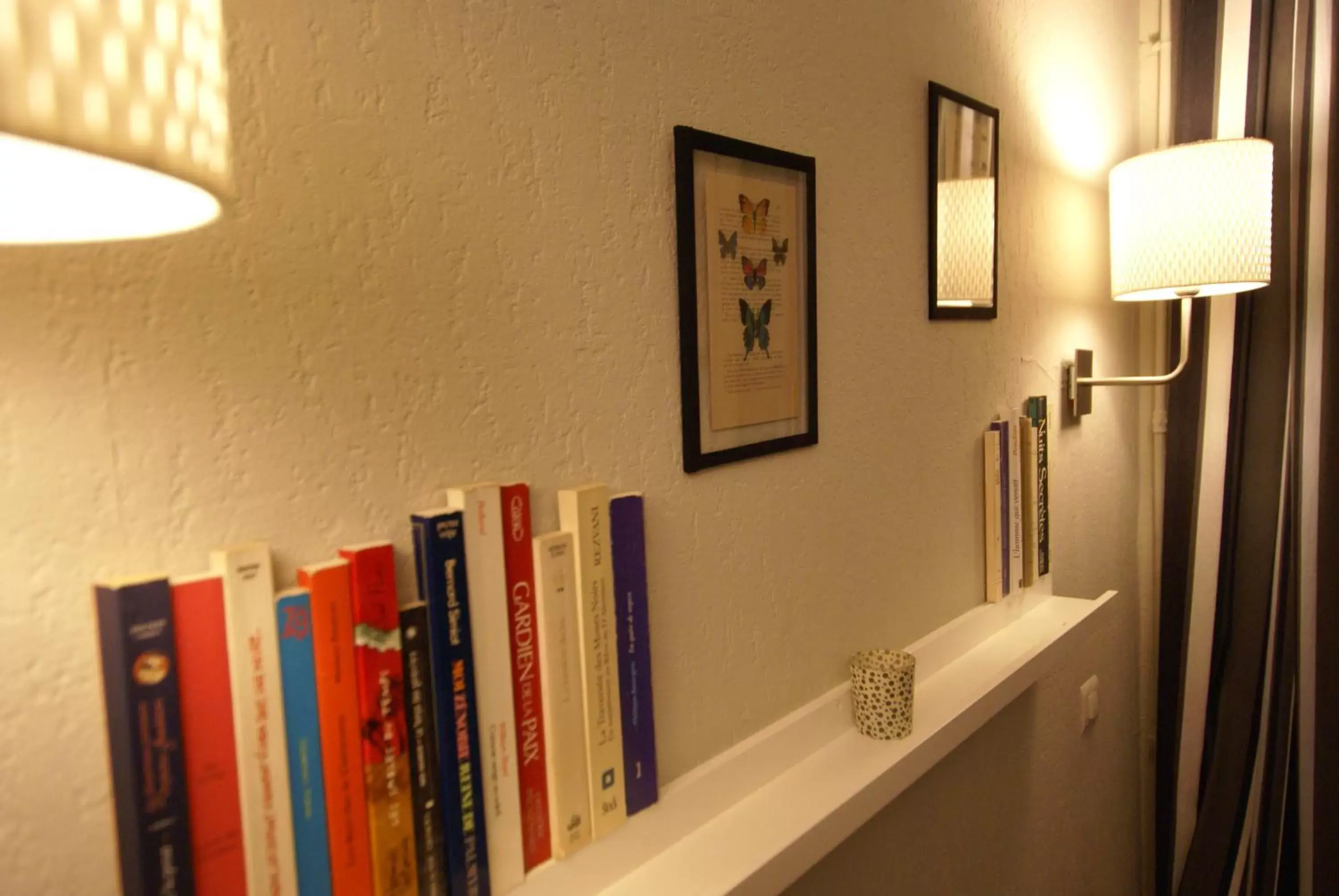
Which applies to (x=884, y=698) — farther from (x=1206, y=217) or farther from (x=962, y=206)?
(x=1206, y=217)

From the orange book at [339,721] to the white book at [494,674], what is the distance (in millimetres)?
94

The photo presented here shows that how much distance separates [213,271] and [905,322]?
0.87 m

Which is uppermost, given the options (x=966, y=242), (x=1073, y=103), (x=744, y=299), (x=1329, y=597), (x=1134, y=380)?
(x=1073, y=103)

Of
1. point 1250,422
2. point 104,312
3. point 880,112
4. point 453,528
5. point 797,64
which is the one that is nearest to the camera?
point 104,312

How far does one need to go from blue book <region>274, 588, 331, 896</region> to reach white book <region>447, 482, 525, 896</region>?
0.39ft

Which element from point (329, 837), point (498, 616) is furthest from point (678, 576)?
point (329, 837)

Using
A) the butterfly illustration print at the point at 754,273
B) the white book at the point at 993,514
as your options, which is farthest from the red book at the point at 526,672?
the white book at the point at 993,514

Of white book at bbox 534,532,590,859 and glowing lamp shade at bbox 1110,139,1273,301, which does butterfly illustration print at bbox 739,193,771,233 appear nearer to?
white book at bbox 534,532,590,859

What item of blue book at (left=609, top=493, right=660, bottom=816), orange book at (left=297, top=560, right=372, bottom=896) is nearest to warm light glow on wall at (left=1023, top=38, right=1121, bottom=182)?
blue book at (left=609, top=493, right=660, bottom=816)

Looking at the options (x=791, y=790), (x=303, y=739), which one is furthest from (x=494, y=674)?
(x=791, y=790)

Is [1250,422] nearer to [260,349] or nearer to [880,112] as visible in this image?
[880,112]

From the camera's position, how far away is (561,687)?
2.24 ft

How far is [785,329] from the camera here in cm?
92

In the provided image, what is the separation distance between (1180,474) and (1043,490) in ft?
2.06
